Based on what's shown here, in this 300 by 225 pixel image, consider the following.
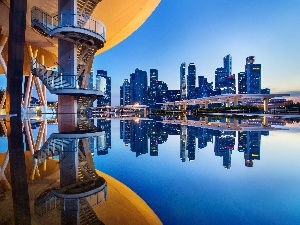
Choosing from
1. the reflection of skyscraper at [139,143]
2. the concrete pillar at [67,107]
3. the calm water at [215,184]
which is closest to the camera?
the calm water at [215,184]

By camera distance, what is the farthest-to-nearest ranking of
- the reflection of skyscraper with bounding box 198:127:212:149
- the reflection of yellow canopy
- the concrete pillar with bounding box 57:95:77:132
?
the reflection of yellow canopy, the concrete pillar with bounding box 57:95:77:132, the reflection of skyscraper with bounding box 198:127:212:149

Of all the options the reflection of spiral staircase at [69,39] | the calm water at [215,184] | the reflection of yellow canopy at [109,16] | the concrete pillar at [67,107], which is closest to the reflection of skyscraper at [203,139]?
the calm water at [215,184]

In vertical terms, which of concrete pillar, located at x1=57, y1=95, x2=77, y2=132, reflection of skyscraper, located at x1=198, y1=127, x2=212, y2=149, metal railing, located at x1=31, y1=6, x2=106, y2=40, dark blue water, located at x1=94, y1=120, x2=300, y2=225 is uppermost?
metal railing, located at x1=31, y1=6, x2=106, y2=40

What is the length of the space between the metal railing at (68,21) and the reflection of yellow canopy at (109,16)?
4.27 meters

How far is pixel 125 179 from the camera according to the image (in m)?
4.04

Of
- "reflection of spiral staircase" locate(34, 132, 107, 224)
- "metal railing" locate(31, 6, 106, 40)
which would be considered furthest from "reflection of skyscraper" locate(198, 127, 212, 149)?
"metal railing" locate(31, 6, 106, 40)

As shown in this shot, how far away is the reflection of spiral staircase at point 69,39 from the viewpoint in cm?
1644

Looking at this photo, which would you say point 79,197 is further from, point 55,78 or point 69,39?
point 69,39

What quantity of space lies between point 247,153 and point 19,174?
16.9 ft

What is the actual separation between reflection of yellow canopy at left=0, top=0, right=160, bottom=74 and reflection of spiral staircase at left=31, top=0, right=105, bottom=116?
4.63 m

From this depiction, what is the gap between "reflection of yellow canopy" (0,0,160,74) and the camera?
869 inches

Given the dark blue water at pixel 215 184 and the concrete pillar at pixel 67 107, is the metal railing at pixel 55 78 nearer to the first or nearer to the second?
the concrete pillar at pixel 67 107

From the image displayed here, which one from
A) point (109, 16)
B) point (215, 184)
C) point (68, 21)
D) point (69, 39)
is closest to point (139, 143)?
point (215, 184)

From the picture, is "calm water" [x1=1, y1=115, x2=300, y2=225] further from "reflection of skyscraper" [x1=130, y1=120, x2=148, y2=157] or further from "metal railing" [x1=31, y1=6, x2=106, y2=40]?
"metal railing" [x1=31, y1=6, x2=106, y2=40]
